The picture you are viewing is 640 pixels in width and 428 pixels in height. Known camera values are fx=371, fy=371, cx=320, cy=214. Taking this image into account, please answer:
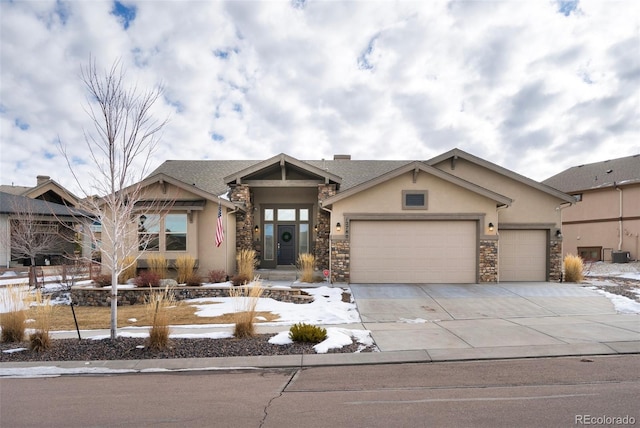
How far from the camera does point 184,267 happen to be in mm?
14266

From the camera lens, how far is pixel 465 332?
819cm

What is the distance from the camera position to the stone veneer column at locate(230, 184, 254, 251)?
16703 mm

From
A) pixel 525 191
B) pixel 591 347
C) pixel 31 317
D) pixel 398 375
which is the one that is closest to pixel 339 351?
pixel 398 375

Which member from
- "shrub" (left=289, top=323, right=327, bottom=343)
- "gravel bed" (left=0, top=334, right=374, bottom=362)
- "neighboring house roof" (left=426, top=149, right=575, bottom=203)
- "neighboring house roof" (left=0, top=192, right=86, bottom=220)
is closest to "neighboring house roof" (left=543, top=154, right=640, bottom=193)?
"neighboring house roof" (left=426, top=149, right=575, bottom=203)

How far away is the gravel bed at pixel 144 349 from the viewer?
Result: 680cm

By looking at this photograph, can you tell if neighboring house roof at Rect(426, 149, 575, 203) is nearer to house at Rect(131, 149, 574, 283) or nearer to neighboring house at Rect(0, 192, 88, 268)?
house at Rect(131, 149, 574, 283)

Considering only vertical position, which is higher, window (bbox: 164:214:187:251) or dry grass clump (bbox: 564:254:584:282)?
window (bbox: 164:214:187:251)

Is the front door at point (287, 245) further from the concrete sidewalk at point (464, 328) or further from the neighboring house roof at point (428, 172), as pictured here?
the concrete sidewalk at point (464, 328)

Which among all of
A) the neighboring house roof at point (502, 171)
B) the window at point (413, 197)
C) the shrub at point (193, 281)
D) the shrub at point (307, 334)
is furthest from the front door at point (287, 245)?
the shrub at point (307, 334)

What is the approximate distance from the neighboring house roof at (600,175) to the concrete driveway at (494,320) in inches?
576

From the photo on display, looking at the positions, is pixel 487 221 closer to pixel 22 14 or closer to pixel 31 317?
pixel 31 317

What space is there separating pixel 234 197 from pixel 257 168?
171 centimetres

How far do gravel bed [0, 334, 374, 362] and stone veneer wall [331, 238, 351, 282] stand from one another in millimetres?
6560
